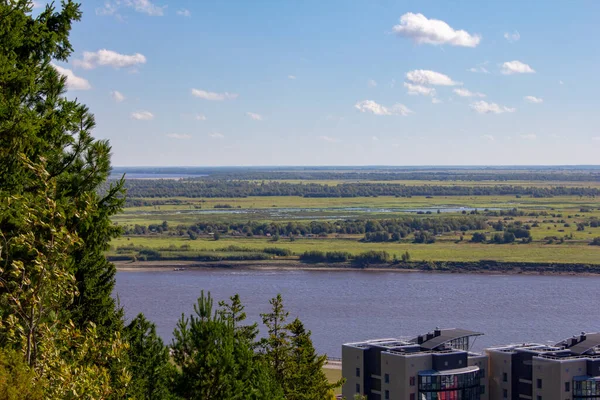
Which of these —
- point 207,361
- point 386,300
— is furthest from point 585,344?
point 386,300

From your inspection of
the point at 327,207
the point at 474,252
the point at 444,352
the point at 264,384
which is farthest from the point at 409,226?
the point at 264,384

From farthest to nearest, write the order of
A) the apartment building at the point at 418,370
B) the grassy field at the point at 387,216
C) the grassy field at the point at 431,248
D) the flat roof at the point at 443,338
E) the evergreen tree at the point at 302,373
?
the grassy field at the point at 387,216 → the grassy field at the point at 431,248 → the flat roof at the point at 443,338 → the apartment building at the point at 418,370 → the evergreen tree at the point at 302,373

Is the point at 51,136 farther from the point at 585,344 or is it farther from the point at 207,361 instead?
the point at 585,344

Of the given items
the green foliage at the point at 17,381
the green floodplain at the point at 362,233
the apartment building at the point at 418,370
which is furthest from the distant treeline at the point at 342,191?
the green foliage at the point at 17,381

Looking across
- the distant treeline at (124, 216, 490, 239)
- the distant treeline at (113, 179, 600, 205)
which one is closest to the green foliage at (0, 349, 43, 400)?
the distant treeline at (124, 216, 490, 239)

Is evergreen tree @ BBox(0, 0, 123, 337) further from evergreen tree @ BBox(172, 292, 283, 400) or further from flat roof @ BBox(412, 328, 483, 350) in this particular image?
flat roof @ BBox(412, 328, 483, 350)

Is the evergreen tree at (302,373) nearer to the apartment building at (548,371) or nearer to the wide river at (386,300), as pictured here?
the apartment building at (548,371)

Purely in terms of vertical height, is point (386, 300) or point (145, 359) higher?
point (145, 359)
